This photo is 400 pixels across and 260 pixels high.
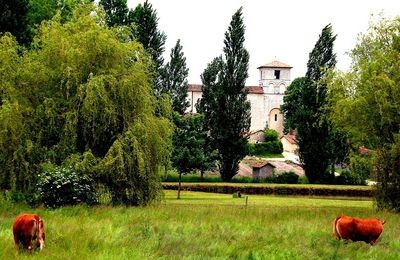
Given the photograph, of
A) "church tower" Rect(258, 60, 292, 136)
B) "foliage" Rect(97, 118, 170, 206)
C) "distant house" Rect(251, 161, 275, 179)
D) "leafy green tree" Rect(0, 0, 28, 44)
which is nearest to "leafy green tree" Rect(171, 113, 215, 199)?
"leafy green tree" Rect(0, 0, 28, 44)

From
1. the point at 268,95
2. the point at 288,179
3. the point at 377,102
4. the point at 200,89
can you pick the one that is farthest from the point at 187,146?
the point at 268,95

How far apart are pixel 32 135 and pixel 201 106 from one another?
38.6m

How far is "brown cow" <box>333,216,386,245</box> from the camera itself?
13.5 m

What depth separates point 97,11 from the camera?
2688cm

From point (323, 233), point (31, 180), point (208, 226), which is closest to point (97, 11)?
point (31, 180)

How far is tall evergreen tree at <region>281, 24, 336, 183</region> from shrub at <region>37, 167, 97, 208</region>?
127 ft

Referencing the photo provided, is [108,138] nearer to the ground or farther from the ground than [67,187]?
farther from the ground

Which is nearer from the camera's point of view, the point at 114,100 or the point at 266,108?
the point at 114,100

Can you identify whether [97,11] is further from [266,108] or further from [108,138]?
[266,108]

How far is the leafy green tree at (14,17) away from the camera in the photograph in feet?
114

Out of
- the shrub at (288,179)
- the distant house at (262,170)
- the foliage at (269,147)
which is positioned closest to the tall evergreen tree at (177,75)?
the distant house at (262,170)

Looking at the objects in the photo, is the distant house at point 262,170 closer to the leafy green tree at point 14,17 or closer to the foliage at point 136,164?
the leafy green tree at point 14,17

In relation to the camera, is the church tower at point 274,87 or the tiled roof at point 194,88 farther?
the church tower at point 274,87

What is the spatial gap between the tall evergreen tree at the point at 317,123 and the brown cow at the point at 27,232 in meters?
47.8
